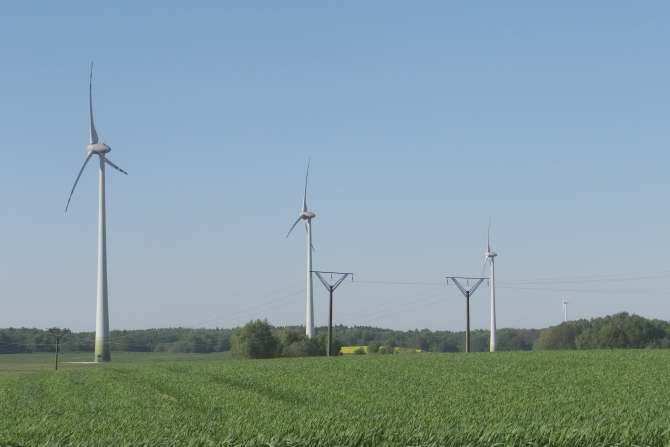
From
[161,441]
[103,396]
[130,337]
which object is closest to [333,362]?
[103,396]

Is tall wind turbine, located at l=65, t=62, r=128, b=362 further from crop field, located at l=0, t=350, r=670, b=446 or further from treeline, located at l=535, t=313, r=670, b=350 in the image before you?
treeline, located at l=535, t=313, r=670, b=350

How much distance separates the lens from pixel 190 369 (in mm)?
77000

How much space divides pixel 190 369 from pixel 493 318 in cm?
6673

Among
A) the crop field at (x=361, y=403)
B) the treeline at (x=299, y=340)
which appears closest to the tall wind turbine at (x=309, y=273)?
the treeline at (x=299, y=340)

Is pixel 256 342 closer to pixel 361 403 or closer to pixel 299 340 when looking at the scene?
pixel 299 340

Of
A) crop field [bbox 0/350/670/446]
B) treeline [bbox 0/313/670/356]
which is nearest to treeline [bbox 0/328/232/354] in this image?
treeline [bbox 0/313/670/356]

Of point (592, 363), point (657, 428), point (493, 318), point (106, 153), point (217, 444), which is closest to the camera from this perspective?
point (217, 444)

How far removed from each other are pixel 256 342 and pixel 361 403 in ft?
287

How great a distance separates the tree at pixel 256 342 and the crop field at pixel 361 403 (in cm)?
5217

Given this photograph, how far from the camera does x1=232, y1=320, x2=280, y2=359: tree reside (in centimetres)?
12962

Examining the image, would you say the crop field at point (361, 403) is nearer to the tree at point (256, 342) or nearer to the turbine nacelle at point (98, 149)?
the turbine nacelle at point (98, 149)

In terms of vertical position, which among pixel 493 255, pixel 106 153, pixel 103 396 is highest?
pixel 106 153

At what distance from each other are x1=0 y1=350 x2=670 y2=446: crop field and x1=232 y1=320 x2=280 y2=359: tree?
52.2 m

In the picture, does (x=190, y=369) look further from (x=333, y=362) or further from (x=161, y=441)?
(x=161, y=441)
